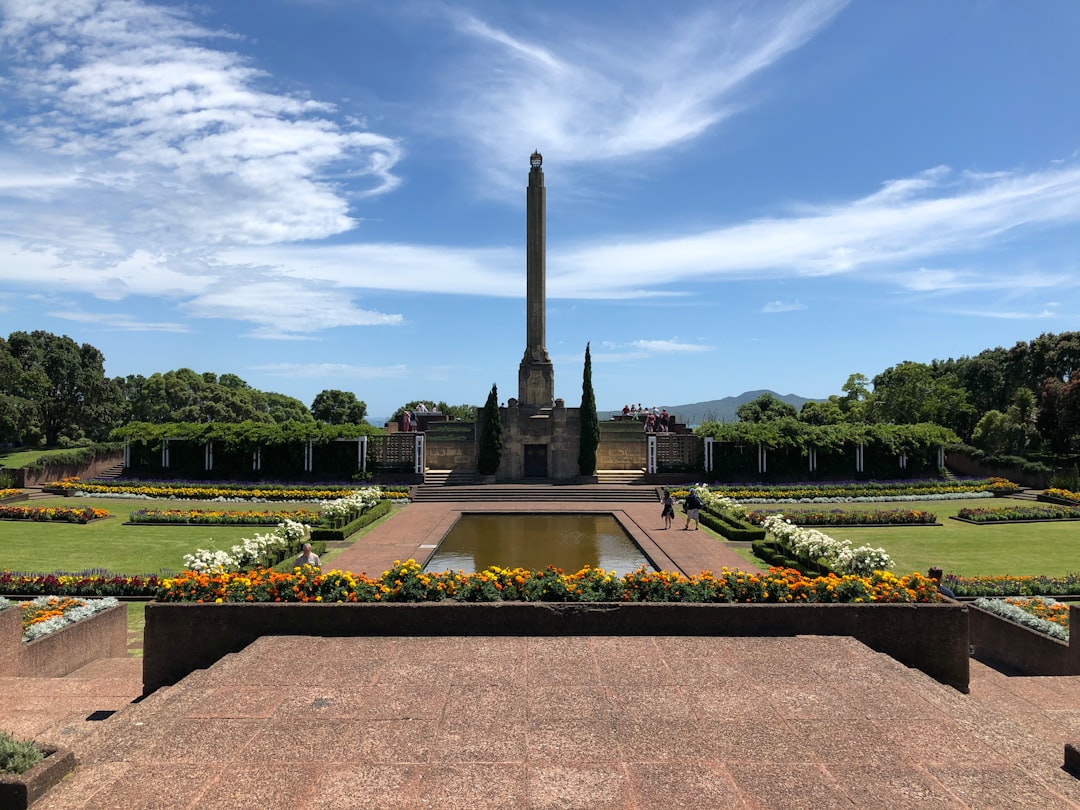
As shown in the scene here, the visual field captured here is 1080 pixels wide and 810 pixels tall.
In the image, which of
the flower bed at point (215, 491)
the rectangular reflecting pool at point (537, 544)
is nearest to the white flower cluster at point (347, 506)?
the rectangular reflecting pool at point (537, 544)

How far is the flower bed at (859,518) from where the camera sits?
24484mm

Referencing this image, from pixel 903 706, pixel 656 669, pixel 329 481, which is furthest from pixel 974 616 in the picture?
pixel 329 481

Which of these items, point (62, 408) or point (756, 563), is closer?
point (756, 563)

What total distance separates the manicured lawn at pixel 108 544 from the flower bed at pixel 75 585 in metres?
2.56

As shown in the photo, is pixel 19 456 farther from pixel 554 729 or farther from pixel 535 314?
pixel 554 729

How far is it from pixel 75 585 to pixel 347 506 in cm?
990

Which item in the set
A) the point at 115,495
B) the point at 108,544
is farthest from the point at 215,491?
the point at 108,544

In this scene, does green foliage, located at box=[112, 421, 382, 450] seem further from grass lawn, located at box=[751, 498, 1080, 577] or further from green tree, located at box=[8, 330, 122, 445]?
grass lawn, located at box=[751, 498, 1080, 577]

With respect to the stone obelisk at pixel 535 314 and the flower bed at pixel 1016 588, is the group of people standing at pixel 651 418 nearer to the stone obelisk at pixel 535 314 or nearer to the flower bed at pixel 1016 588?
the stone obelisk at pixel 535 314

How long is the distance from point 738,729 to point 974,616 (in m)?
7.93

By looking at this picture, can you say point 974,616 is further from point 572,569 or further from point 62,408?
point 62,408

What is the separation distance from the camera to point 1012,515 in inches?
1019

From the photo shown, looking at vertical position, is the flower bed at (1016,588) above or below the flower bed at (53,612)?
below

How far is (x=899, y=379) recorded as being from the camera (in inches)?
2109
